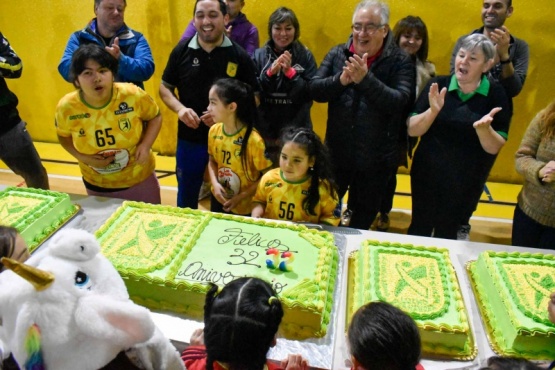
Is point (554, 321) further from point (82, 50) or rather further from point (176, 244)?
point (82, 50)

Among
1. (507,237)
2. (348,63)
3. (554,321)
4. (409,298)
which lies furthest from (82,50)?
(507,237)

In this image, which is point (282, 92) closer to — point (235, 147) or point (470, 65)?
point (235, 147)

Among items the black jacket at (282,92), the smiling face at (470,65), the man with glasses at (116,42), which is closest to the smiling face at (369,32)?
the smiling face at (470,65)

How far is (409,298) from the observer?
196 cm

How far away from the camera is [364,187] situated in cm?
331

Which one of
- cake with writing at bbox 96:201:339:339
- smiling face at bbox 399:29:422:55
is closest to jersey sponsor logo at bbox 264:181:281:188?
cake with writing at bbox 96:201:339:339

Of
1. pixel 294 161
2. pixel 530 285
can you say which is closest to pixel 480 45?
pixel 294 161

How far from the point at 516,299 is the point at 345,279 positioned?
734 millimetres

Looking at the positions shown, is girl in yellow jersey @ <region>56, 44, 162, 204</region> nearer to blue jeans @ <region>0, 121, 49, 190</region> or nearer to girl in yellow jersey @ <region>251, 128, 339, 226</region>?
blue jeans @ <region>0, 121, 49, 190</region>

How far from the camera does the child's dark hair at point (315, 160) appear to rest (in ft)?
8.63

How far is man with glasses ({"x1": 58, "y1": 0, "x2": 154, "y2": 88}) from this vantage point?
3.54 m

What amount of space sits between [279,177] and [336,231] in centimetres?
47

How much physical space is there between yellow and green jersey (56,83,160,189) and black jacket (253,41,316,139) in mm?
932

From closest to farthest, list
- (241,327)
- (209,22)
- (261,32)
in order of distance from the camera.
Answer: (241,327)
(209,22)
(261,32)
